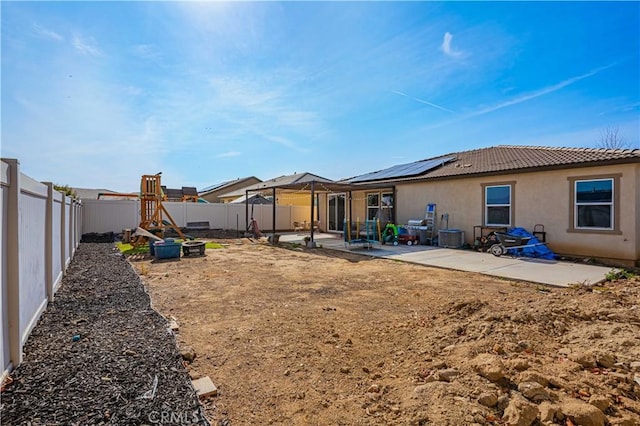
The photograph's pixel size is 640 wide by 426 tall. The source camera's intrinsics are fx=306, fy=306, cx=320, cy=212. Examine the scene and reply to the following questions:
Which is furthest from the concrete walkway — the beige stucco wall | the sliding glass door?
the sliding glass door

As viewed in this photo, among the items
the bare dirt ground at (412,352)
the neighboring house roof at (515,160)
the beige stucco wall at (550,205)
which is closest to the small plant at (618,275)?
the bare dirt ground at (412,352)

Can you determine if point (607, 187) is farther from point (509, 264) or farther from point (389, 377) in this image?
point (389, 377)

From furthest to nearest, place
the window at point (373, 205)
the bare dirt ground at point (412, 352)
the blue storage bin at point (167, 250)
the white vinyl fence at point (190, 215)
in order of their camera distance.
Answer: the white vinyl fence at point (190, 215)
the window at point (373, 205)
the blue storage bin at point (167, 250)
the bare dirt ground at point (412, 352)

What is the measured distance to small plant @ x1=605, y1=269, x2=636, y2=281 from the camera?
6.64m

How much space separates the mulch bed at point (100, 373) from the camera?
2.02 metres

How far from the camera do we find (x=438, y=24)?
837 centimetres

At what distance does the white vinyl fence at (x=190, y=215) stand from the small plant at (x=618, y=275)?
658 inches

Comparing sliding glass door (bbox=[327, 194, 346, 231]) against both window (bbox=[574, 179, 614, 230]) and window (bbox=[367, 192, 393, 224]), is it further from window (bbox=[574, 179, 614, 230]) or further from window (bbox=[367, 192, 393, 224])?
window (bbox=[574, 179, 614, 230])

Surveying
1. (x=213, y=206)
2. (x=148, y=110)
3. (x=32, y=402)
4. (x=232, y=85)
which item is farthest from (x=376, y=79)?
(x=213, y=206)

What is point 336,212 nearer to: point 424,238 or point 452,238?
point 424,238

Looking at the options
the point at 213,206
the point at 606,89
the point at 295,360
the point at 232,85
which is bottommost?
the point at 295,360

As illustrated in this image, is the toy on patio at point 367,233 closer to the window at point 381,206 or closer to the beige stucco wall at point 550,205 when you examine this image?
the window at point 381,206

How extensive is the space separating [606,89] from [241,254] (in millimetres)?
15032

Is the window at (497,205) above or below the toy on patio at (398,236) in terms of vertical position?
above
